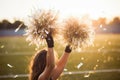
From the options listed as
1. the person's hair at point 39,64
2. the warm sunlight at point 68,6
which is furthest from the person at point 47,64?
the warm sunlight at point 68,6

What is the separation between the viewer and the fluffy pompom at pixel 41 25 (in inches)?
72.7

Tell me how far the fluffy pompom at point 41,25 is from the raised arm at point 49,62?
1.6 inches

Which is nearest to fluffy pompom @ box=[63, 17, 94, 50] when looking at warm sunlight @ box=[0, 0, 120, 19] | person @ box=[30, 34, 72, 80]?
person @ box=[30, 34, 72, 80]

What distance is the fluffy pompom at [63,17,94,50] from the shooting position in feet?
6.25

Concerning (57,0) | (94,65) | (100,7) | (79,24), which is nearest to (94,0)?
(100,7)

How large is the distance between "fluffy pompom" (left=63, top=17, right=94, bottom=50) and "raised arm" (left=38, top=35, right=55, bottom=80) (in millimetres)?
134

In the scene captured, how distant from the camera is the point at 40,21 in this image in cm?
185

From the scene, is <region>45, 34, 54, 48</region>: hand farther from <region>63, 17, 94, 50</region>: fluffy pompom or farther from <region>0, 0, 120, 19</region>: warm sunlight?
<region>0, 0, 120, 19</region>: warm sunlight

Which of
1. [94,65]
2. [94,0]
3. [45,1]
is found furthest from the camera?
[94,65]

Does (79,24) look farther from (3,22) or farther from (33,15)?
(3,22)

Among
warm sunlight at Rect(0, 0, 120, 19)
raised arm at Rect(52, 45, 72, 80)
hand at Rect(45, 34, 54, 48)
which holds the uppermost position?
warm sunlight at Rect(0, 0, 120, 19)

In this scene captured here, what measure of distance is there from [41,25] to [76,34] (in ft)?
0.61

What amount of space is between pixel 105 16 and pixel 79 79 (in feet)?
1.71

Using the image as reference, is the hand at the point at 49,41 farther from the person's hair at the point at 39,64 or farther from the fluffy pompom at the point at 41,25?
the person's hair at the point at 39,64
